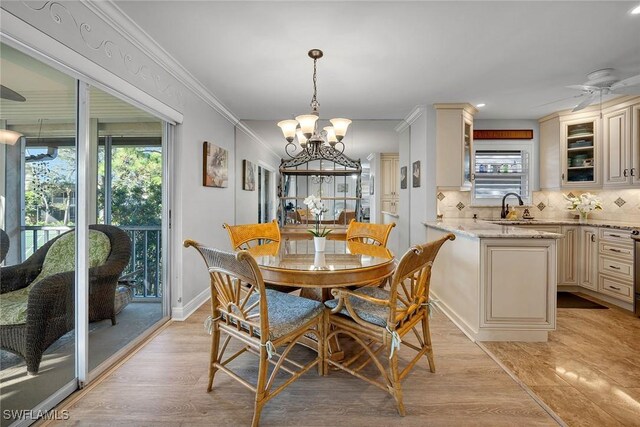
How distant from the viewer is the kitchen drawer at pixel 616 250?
9.84 feet

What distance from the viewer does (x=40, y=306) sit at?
1614mm

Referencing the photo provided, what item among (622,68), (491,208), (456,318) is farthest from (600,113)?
(456,318)

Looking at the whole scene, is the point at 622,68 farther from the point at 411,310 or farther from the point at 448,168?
the point at 411,310

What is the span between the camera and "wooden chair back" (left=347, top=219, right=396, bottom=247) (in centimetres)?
269

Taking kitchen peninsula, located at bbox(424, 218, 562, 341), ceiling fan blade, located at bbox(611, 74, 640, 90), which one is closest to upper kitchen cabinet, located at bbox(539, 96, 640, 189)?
ceiling fan blade, located at bbox(611, 74, 640, 90)

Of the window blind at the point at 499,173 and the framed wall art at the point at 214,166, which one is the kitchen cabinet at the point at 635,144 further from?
the framed wall art at the point at 214,166

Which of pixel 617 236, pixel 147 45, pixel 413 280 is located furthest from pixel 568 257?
pixel 147 45

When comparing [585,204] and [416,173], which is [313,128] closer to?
[416,173]

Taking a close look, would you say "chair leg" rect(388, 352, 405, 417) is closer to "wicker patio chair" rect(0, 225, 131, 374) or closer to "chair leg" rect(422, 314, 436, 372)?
"chair leg" rect(422, 314, 436, 372)

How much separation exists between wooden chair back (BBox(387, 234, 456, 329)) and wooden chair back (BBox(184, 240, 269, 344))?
2.23 ft

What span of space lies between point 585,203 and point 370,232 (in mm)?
3086

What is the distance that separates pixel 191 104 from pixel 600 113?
483cm

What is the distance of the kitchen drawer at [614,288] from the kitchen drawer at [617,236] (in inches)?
17.3

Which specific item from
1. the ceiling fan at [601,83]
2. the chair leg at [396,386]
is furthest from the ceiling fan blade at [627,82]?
the chair leg at [396,386]
